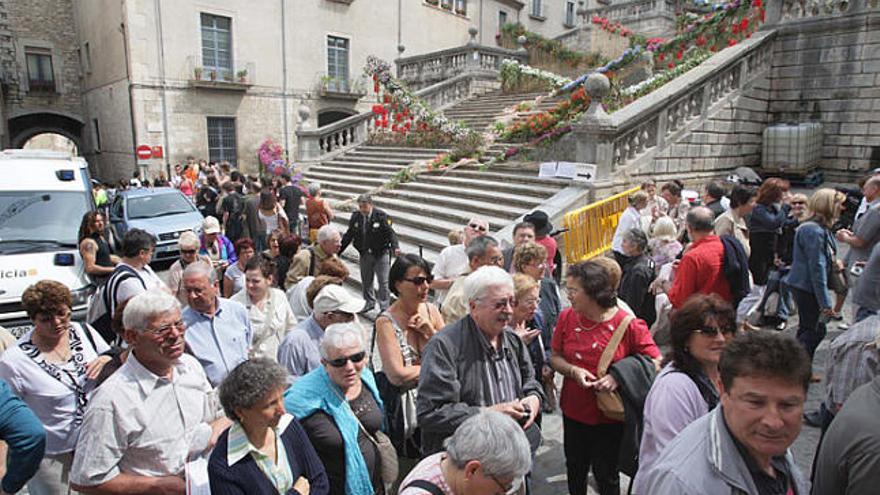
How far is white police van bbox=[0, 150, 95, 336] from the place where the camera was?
18.8ft

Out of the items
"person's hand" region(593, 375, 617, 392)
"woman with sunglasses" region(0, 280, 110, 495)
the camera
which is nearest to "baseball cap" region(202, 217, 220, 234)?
"woman with sunglasses" region(0, 280, 110, 495)

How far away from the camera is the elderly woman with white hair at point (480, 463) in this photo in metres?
1.77

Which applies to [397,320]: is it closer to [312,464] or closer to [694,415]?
[312,464]

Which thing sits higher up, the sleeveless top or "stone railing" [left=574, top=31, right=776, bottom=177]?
"stone railing" [left=574, top=31, right=776, bottom=177]

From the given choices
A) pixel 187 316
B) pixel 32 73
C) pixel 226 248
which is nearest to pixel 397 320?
pixel 187 316

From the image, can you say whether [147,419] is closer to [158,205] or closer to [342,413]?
[342,413]

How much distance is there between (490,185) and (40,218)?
772 cm

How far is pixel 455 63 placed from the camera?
20.4 metres

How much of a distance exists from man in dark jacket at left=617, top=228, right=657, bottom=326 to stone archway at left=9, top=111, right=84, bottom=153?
28.5 metres

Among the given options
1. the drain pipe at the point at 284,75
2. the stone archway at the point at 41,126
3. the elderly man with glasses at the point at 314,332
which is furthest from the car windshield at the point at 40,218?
the stone archway at the point at 41,126

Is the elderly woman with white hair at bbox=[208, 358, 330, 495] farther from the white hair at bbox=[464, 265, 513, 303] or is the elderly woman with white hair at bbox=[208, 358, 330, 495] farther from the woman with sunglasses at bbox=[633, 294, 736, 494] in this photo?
the woman with sunglasses at bbox=[633, 294, 736, 494]

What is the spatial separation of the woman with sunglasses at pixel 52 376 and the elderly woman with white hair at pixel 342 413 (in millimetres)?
1320

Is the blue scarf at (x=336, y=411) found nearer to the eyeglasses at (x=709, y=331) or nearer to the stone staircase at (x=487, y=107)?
the eyeglasses at (x=709, y=331)

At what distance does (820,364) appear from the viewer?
5.23m
